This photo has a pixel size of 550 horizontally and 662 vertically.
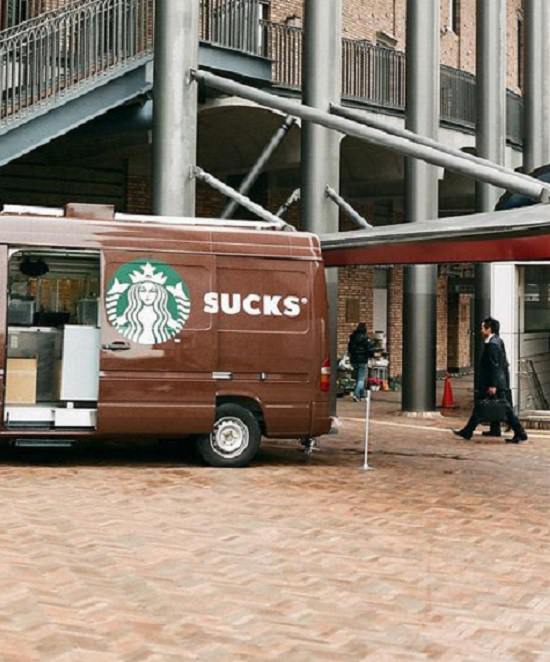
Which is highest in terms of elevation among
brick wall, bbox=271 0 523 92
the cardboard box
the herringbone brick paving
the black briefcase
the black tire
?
brick wall, bbox=271 0 523 92

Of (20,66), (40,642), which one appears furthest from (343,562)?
(20,66)

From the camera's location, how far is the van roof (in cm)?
1128

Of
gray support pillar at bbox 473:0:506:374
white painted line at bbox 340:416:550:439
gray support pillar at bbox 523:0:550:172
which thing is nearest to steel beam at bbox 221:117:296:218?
white painted line at bbox 340:416:550:439

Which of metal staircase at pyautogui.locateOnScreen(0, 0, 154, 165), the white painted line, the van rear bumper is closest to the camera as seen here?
the van rear bumper

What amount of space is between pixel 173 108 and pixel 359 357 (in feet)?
32.7

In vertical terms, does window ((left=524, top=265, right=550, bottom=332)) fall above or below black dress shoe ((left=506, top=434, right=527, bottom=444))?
above

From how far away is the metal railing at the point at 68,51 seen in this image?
1516 cm

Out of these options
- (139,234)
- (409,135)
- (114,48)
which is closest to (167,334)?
(139,234)

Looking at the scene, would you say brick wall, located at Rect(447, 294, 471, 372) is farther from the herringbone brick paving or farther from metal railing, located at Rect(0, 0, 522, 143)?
the herringbone brick paving

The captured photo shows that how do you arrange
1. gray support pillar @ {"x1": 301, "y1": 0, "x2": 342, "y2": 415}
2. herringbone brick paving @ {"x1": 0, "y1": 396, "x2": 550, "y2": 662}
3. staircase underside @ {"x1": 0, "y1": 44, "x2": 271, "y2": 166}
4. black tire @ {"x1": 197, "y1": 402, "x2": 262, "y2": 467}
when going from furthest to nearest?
1. gray support pillar @ {"x1": 301, "y1": 0, "x2": 342, "y2": 415}
2. staircase underside @ {"x1": 0, "y1": 44, "x2": 271, "y2": 166}
3. black tire @ {"x1": 197, "y1": 402, "x2": 262, "y2": 467}
4. herringbone brick paving @ {"x1": 0, "y1": 396, "x2": 550, "y2": 662}

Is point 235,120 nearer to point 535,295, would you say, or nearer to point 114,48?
point 114,48

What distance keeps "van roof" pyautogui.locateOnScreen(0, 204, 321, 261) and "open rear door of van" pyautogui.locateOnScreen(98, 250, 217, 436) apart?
0.46ft

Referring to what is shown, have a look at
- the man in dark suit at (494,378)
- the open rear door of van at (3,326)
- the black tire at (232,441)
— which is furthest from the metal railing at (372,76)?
the open rear door of van at (3,326)

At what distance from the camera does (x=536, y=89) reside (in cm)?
2347
